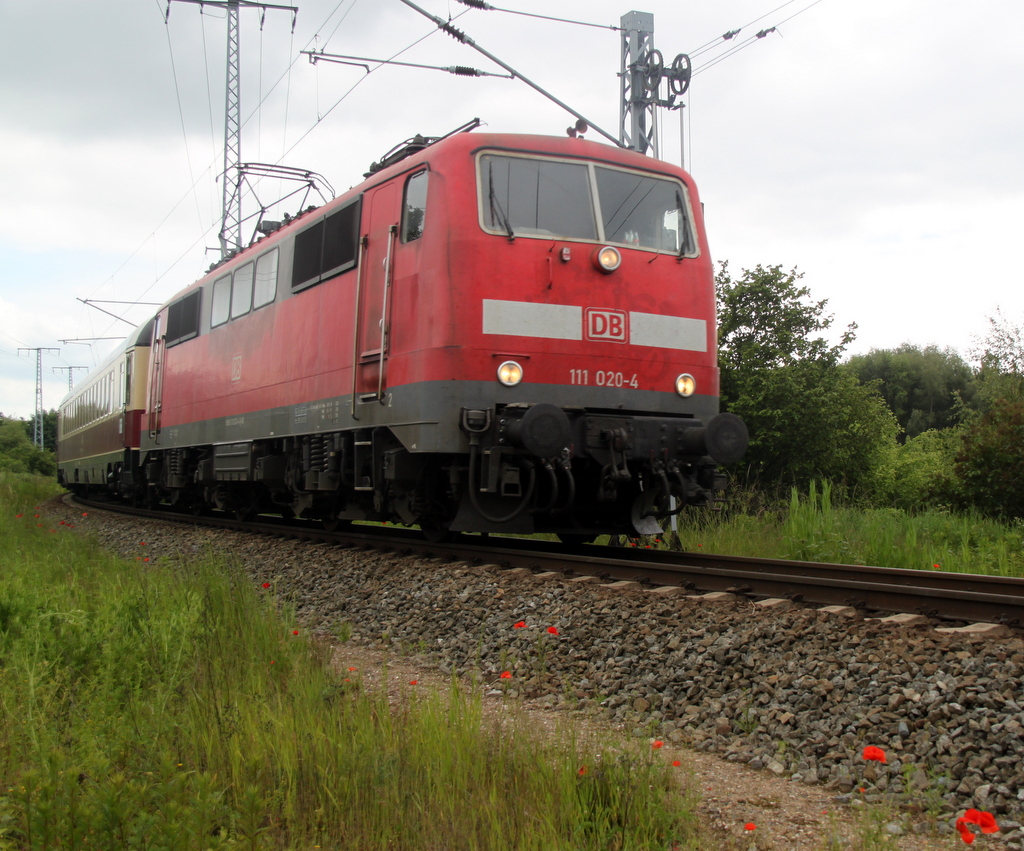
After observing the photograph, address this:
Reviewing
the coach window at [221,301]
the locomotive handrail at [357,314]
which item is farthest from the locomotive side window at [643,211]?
the coach window at [221,301]

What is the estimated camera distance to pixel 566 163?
7977 millimetres

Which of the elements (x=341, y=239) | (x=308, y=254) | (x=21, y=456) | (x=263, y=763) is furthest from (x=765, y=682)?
(x=21, y=456)

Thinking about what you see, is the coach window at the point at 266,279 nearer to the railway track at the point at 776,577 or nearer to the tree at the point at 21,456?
the railway track at the point at 776,577

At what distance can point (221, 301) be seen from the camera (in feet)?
42.3

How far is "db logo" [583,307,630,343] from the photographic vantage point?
7711 millimetres

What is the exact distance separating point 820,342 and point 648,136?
11.2 metres

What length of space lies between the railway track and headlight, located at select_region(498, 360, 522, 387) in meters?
1.47

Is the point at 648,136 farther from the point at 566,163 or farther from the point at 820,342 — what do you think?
the point at 820,342

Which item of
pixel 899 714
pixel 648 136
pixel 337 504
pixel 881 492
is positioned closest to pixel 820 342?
pixel 881 492

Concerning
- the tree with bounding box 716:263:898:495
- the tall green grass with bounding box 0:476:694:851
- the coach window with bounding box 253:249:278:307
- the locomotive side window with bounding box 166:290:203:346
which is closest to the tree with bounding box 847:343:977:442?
the tree with bounding box 716:263:898:495

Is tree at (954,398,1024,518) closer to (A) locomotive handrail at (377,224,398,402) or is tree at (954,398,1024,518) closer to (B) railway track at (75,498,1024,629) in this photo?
(B) railway track at (75,498,1024,629)

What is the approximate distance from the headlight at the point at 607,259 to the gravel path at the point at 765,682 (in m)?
2.69

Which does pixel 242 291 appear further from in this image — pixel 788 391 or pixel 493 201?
pixel 788 391

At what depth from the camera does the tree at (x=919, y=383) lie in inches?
2542
